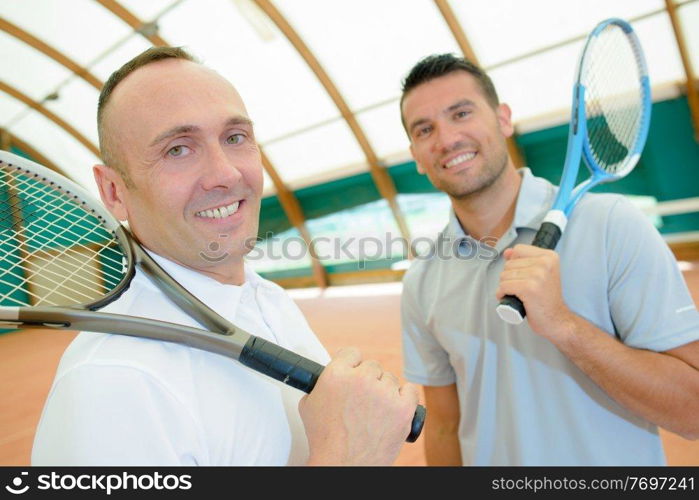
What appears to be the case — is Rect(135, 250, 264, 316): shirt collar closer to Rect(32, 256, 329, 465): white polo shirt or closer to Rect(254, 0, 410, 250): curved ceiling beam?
Rect(32, 256, 329, 465): white polo shirt

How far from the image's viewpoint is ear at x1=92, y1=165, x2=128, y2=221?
1.27 meters

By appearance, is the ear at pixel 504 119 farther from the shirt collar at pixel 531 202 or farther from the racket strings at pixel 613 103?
the racket strings at pixel 613 103

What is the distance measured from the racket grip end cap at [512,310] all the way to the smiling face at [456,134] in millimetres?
539

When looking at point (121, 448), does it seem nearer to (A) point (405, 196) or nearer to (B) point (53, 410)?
(B) point (53, 410)

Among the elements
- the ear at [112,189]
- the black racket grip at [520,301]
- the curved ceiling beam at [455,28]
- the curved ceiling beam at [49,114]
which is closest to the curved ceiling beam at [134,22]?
the curved ceiling beam at [49,114]

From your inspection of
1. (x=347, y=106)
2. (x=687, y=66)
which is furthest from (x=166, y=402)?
(x=347, y=106)

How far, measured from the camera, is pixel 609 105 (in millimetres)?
2287

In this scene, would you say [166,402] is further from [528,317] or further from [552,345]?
[552,345]

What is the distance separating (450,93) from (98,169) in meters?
1.32

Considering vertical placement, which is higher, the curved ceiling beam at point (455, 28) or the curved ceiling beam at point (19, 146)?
the curved ceiling beam at point (19, 146)

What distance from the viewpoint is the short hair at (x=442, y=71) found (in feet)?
6.24

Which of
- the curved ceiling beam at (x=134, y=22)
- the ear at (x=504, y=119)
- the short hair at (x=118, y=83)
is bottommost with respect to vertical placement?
the short hair at (x=118, y=83)

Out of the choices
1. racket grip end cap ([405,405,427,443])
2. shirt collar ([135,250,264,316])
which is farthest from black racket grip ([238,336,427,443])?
shirt collar ([135,250,264,316])
